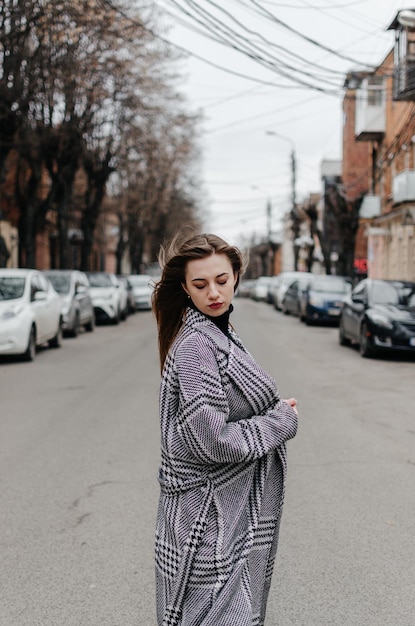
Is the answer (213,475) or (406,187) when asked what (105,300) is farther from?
(213,475)

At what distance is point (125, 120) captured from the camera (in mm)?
30438

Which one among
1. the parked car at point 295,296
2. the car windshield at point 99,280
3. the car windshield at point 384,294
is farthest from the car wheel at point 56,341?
the parked car at point 295,296

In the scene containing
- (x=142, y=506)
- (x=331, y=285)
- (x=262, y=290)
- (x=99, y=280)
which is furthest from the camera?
(x=262, y=290)

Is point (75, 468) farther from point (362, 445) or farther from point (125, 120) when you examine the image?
A: point (125, 120)

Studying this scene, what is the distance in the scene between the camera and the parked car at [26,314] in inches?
569

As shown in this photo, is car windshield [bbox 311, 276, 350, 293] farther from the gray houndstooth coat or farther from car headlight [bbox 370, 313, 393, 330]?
the gray houndstooth coat

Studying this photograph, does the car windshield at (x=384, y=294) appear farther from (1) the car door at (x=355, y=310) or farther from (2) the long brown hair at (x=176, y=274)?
(2) the long brown hair at (x=176, y=274)

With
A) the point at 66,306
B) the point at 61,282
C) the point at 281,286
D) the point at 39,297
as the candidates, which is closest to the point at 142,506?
the point at 39,297

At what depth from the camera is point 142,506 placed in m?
5.58

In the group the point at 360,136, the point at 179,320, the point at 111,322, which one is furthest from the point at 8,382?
the point at 360,136

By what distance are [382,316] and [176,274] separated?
1324cm

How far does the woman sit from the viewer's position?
2.46 m

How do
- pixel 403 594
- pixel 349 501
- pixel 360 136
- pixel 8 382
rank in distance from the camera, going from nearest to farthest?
1. pixel 403 594
2. pixel 349 501
3. pixel 8 382
4. pixel 360 136

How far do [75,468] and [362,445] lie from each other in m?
2.63
